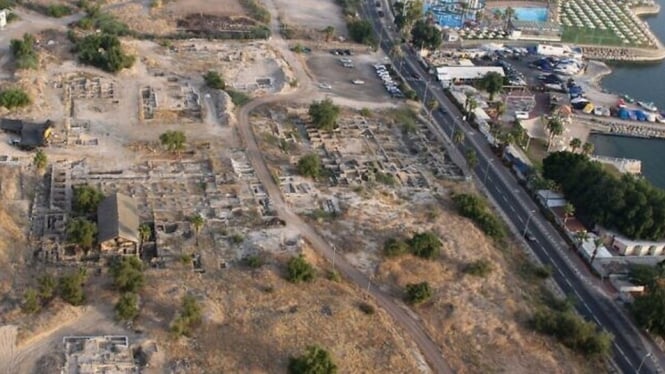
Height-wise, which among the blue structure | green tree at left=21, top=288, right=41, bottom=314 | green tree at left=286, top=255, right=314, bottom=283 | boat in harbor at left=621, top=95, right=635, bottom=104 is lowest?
boat in harbor at left=621, top=95, right=635, bottom=104

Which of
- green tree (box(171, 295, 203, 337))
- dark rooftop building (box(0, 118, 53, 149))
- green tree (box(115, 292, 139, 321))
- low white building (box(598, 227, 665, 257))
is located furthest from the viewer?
→ dark rooftop building (box(0, 118, 53, 149))

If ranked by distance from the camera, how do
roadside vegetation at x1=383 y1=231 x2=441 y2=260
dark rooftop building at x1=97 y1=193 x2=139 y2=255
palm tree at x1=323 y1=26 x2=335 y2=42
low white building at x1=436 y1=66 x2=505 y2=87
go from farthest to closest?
1. palm tree at x1=323 y1=26 x2=335 y2=42
2. low white building at x1=436 y1=66 x2=505 y2=87
3. roadside vegetation at x1=383 y1=231 x2=441 y2=260
4. dark rooftop building at x1=97 y1=193 x2=139 y2=255

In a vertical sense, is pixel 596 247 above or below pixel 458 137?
below

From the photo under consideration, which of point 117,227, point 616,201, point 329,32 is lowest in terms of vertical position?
point 329,32

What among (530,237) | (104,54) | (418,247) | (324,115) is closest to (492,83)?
(324,115)

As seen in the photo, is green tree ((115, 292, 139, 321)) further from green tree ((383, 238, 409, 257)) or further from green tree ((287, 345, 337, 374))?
green tree ((383, 238, 409, 257))

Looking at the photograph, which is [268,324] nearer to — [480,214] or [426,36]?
[480,214]

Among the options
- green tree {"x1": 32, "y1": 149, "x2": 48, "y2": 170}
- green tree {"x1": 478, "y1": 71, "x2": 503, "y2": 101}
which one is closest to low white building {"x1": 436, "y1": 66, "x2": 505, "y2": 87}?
green tree {"x1": 478, "y1": 71, "x2": 503, "y2": 101}

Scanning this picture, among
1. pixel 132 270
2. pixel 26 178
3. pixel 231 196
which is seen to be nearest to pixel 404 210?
pixel 231 196
